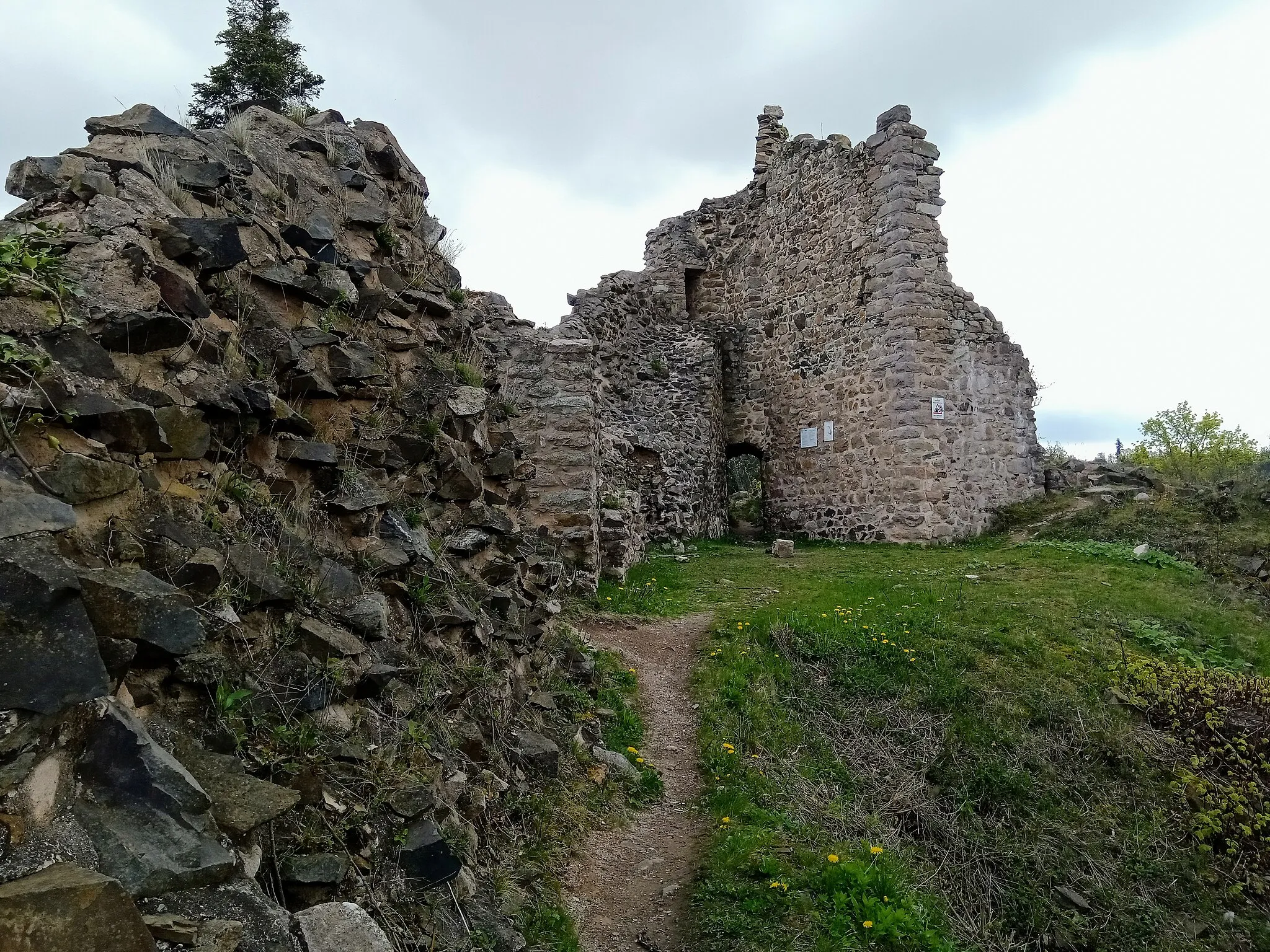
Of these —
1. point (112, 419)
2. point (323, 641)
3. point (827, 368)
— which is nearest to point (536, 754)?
point (323, 641)

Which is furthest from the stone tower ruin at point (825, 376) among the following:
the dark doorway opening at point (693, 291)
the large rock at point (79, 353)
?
the large rock at point (79, 353)

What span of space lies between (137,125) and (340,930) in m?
3.99

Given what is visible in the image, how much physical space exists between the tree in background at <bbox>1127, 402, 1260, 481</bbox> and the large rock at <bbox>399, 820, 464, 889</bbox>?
26.5m

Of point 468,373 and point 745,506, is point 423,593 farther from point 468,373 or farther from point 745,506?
point 745,506

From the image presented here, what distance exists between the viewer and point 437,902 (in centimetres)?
320

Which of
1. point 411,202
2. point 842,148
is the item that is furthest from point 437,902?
point 842,148

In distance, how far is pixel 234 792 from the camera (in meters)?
2.50

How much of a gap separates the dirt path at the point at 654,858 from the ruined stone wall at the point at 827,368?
20.4ft

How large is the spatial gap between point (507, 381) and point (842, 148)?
928 cm

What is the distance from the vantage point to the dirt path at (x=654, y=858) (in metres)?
4.26

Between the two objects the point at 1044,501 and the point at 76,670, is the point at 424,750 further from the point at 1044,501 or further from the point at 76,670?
the point at 1044,501

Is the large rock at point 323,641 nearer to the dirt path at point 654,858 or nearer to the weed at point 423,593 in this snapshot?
the weed at point 423,593

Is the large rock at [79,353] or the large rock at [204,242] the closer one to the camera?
the large rock at [79,353]

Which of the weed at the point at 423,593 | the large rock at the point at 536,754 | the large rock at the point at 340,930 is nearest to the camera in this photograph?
the large rock at the point at 340,930
